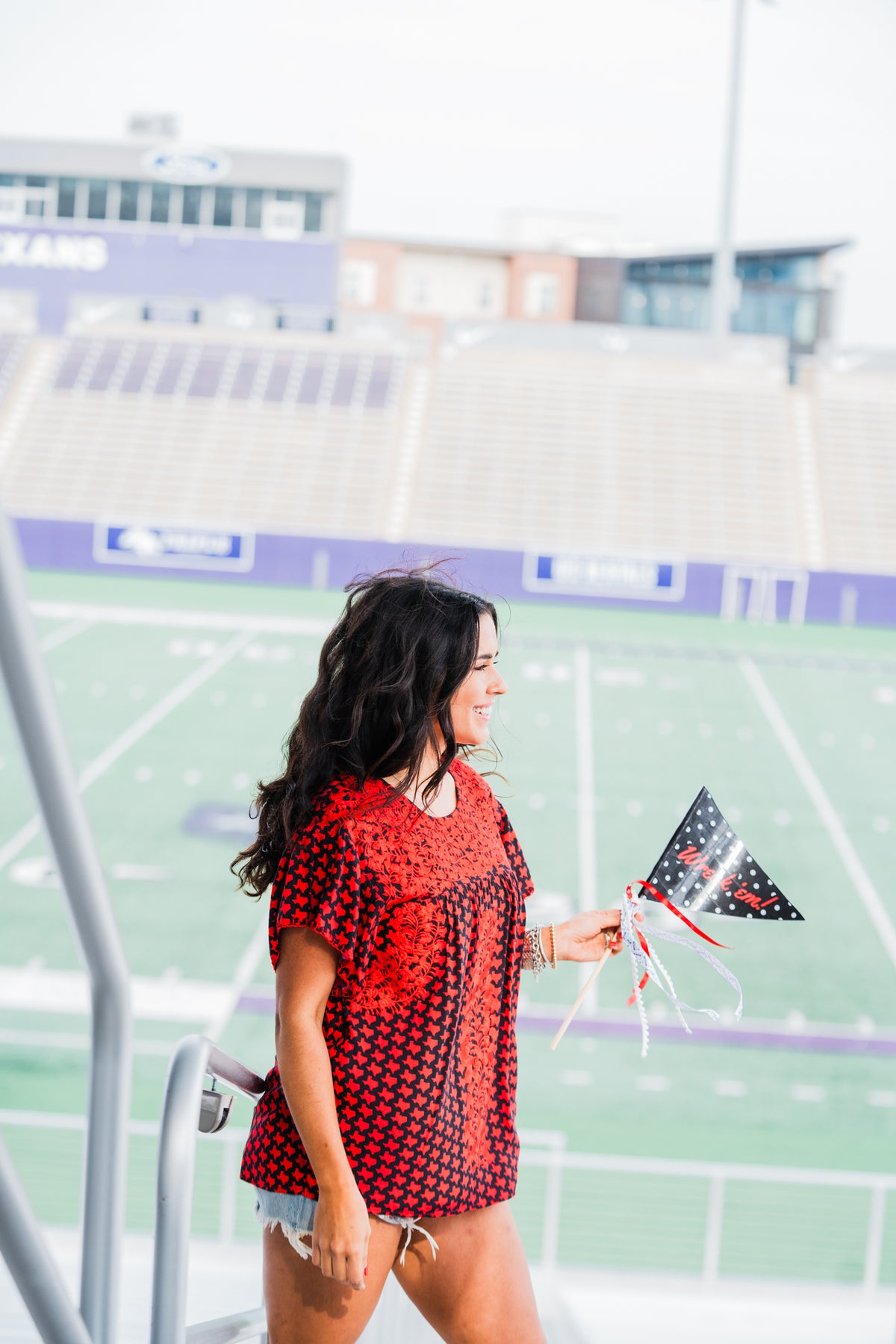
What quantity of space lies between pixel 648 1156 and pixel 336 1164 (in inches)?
222

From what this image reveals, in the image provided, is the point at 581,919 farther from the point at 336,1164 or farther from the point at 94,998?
the point at 94,998

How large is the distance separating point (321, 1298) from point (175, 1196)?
284 millimetres

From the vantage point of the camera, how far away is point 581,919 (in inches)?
81.7

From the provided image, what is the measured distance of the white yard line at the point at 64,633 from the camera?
18.3 meters


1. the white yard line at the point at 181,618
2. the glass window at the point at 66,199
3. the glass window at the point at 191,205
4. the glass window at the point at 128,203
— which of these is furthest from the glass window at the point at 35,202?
the white yard line at the point at 181,618

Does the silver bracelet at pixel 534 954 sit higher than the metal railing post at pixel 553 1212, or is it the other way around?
the silver bracelet at pixel 534 954

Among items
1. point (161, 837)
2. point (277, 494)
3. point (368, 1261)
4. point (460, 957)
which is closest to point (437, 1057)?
point (460, 957)

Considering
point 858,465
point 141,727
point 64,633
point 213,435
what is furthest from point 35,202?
point 141,727

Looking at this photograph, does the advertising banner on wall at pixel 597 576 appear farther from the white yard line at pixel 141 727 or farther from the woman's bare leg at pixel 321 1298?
the woman's bare leg at pixel 321 1298

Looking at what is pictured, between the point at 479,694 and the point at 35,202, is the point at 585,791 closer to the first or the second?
the point at 479,694

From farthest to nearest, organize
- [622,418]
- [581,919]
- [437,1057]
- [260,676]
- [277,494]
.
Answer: [622,418] → [277,494] → [260,676] → [581,919] → [437,1057]

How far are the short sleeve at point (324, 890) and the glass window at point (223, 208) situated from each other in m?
34.8

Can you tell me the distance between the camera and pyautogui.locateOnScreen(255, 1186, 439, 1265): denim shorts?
1.71m

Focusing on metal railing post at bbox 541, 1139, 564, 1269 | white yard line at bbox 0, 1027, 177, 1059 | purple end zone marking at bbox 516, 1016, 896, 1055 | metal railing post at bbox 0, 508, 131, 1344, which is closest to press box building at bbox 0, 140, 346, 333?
purple end zone marking at bbox 516, 1016, 896, 1055
